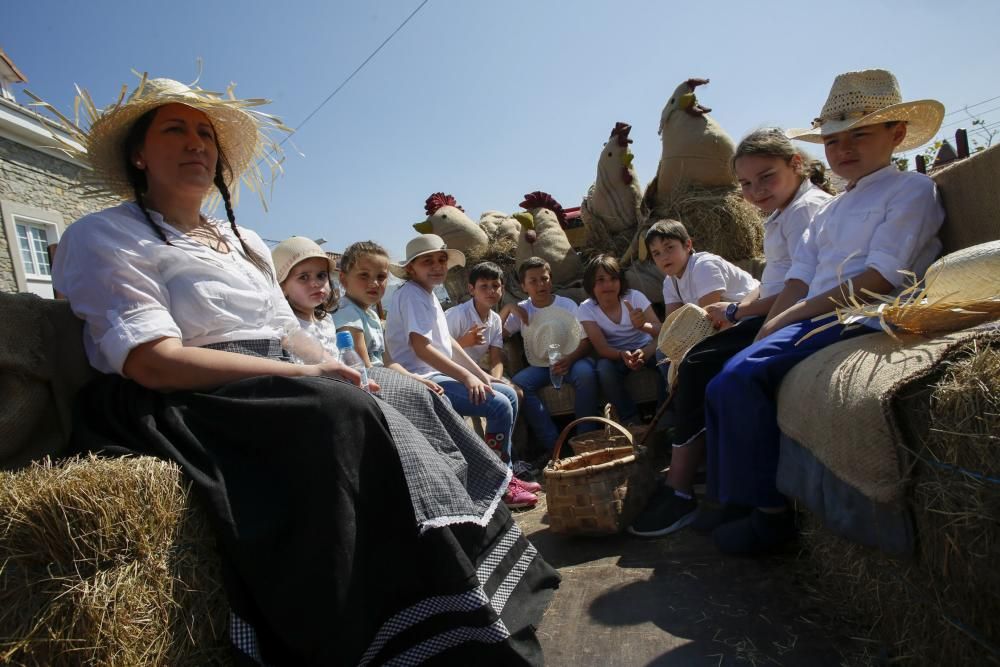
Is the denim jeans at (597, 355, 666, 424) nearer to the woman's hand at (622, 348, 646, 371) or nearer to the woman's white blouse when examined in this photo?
the woman's hand at (622, 348, 646, 371)

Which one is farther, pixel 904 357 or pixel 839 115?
pixel 839 115

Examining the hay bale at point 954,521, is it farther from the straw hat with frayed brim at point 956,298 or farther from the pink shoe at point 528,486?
the pink shoe at point 528,486

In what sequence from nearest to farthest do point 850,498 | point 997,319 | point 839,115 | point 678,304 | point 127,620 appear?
1. point 127,620
2. point 997,319
3. point 850,498
4. point 839,115
5. point 678,304

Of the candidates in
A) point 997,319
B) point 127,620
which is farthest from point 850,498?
point 127,620

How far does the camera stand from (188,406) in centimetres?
173

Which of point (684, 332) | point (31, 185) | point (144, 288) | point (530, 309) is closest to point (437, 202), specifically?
point (530, 309)

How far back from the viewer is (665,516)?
111 inches

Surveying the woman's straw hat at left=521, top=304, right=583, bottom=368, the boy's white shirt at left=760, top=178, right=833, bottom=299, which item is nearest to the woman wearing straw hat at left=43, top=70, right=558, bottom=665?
the boy's white shirt at left=760, top=178, right=833, bottom=299

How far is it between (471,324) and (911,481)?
12.9ft

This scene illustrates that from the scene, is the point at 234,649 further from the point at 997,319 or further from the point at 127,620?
the point at 997,319

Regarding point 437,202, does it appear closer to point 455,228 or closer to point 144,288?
point 455,228

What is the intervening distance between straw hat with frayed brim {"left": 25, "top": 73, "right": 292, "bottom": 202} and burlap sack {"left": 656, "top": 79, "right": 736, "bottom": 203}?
3711mm

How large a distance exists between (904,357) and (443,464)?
51.9 inches

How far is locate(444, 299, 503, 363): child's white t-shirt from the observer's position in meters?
5.06
